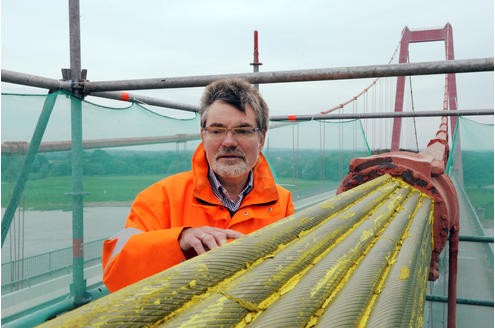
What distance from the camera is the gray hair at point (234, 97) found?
4.93 ft

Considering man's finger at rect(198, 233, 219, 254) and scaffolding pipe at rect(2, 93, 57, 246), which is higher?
scaffolding pipe at rect(2, 93, 57, 246)

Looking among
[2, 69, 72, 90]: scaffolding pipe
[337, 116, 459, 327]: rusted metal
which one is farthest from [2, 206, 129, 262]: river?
[337, 116, 459, 327]: rusted metal

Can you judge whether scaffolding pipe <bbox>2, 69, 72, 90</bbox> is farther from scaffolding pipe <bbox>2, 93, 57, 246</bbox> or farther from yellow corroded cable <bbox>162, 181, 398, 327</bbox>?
yellow corroded cable <bbox>162, 181, 398, 327</bbox>

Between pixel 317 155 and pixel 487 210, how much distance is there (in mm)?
1738

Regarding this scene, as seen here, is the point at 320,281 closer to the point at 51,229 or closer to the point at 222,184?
the point at 222,184

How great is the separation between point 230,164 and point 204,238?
1.58ft

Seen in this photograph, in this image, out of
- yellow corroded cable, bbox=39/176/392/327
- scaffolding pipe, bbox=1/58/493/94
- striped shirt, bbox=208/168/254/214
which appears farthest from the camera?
scaffolding pipe, bbox=1/58/493/94

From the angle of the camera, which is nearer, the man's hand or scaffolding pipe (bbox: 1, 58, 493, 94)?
the man's hand

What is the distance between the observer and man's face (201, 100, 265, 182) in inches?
58.6

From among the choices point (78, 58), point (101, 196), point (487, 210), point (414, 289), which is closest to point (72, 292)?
point (101, 196)

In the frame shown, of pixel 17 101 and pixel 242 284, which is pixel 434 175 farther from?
pixel 17 101

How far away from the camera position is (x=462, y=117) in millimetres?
3717

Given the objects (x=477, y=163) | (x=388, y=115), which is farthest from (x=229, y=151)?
(x=388, y=115)

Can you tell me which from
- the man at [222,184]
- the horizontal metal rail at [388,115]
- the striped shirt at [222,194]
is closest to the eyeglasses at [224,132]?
the man at [222,184]
